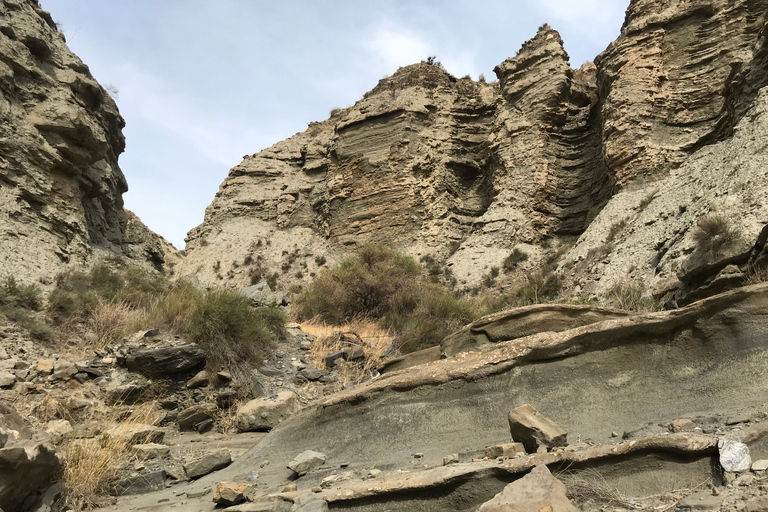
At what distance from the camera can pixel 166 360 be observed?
790cm

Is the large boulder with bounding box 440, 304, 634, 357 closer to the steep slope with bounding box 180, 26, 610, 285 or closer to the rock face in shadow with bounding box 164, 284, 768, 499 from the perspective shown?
the rock face in shadow with bounding box 164, 284, 768, 499

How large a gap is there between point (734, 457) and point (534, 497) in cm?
97

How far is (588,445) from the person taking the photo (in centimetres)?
350

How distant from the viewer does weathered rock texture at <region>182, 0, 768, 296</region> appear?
1773cm

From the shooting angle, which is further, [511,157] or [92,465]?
[511,157]

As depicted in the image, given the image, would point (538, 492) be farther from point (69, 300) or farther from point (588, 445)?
point (69, 300)

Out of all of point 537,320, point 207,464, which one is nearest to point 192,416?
point 207,464

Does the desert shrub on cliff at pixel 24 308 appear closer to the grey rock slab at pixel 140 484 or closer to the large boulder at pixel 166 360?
the large boulder at pixel 166 360

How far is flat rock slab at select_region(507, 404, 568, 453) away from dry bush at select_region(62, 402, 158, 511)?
129 inches

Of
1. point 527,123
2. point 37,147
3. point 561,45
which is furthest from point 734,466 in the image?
point 561,45

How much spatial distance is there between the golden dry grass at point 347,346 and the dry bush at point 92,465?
3.49 metres

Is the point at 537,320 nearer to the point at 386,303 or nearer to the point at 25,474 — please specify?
the point at 25,474

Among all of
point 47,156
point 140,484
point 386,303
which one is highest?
point 47,156

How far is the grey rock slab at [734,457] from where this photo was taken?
8.79 ft
